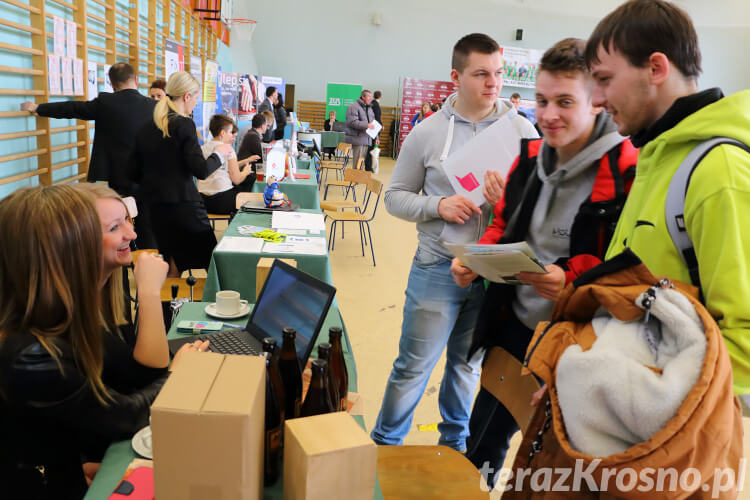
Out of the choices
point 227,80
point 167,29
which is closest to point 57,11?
point 167,29

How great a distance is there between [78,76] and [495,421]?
3.59 meters

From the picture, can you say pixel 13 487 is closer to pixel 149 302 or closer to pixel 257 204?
pixel 149 302

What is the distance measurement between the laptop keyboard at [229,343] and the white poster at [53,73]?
8.16 feet

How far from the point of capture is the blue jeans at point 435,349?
196cm

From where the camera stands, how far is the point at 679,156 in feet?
3.24

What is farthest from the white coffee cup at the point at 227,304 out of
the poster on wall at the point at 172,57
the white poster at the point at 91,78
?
the poster on wall at the point at 172,57

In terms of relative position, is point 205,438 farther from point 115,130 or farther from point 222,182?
point 222,182

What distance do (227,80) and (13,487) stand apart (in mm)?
8735

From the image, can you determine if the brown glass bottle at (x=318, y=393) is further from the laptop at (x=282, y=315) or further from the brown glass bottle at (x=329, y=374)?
the laptop at (x=282, y=315)

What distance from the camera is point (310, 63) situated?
576 inches

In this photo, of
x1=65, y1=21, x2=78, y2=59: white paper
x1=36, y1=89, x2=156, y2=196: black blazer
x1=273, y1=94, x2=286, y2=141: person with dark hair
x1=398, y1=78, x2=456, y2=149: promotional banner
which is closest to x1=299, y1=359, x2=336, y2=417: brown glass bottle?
x1=36, y1=89, x2=156, y2=196: black blazer

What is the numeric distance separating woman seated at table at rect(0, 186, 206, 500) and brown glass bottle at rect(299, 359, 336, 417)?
15.8 inches

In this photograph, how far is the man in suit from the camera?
359 centimetres

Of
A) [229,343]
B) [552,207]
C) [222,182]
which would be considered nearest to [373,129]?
[222,182]
